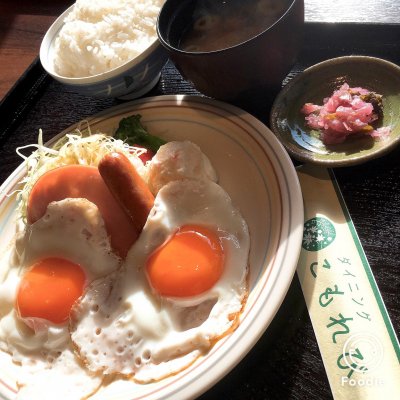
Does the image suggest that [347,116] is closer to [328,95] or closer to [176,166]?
[328,95]

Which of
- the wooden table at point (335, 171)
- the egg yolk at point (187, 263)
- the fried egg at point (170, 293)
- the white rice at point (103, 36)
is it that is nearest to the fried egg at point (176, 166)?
the fried egg at point (170, 293)

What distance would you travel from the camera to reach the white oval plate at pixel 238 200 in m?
1.28

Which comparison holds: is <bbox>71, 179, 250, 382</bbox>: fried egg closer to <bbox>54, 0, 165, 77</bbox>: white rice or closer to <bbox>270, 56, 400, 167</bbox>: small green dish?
<bbox>270, 56, 400, 167</bbox>: small green dish

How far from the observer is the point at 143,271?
1.57 m

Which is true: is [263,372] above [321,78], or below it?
below

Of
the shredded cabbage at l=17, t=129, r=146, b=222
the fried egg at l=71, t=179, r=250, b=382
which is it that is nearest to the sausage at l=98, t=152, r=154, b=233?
the fried egg at l=71, t=179, r=250, b=382

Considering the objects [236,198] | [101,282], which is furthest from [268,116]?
[101,282]

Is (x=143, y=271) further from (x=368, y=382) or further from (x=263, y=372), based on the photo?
(x=368, y=382)

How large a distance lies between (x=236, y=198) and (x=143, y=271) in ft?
1.50

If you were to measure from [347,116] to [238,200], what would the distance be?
51 centimetres

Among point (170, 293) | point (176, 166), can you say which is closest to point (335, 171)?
point (176, 166)

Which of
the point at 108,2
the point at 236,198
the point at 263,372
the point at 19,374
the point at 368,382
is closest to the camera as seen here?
the point at 368,382

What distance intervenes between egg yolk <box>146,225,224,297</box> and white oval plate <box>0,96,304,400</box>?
5.3 inches

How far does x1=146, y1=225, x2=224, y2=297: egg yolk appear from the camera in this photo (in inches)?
58.6
